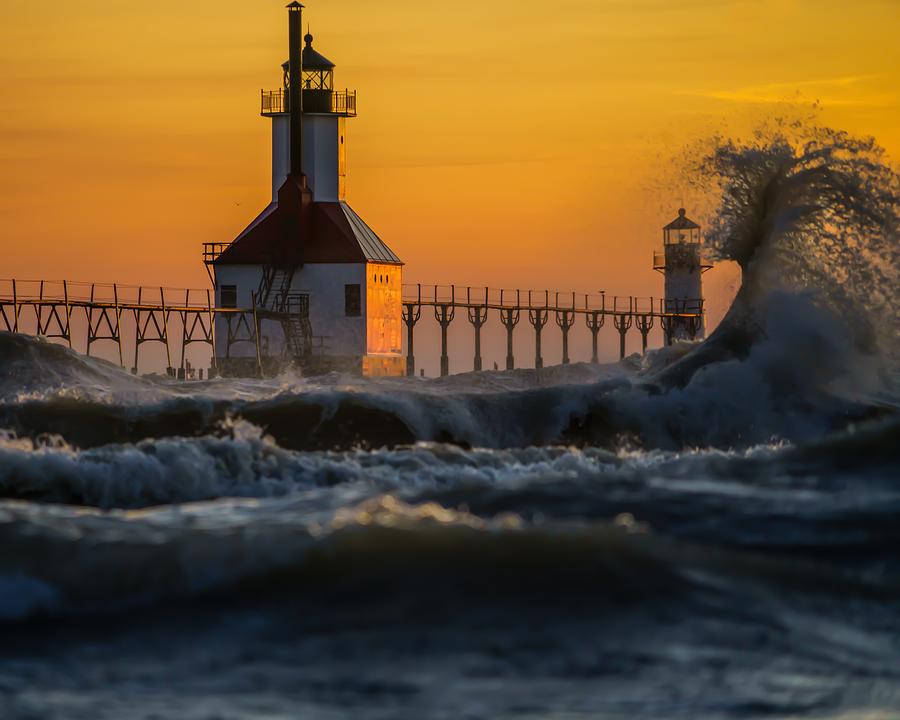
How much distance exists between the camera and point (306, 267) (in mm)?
45312

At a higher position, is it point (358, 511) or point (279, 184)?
point (279, 184)

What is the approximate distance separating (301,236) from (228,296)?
9.69 ft

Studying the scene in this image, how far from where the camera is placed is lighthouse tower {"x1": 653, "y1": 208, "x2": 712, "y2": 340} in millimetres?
63125

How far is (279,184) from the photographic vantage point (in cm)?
4688

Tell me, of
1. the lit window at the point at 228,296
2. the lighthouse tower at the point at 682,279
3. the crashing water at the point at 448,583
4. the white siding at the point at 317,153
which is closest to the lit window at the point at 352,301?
the white siding at the point at 317,153

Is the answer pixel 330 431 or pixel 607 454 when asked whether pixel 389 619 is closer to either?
pixel 607 454

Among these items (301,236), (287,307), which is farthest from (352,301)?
(301,236)

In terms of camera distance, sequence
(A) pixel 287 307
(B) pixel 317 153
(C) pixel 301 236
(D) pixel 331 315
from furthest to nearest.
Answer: (B) pixel 317 153
(C) pixel 301 236
(A) pixel 287 307
(D) pixel 331 315

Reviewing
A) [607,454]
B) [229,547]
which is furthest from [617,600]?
[607,454]

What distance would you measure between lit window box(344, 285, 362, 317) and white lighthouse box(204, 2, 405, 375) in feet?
0.09

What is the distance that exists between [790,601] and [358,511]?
1836 millimetres

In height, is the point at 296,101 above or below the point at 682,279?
above

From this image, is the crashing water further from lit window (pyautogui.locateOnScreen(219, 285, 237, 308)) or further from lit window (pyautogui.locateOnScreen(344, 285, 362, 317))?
lit window (pyautogui.locateOnScreen(219, 285, 237, 308))

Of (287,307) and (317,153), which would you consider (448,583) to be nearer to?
(287,307)
